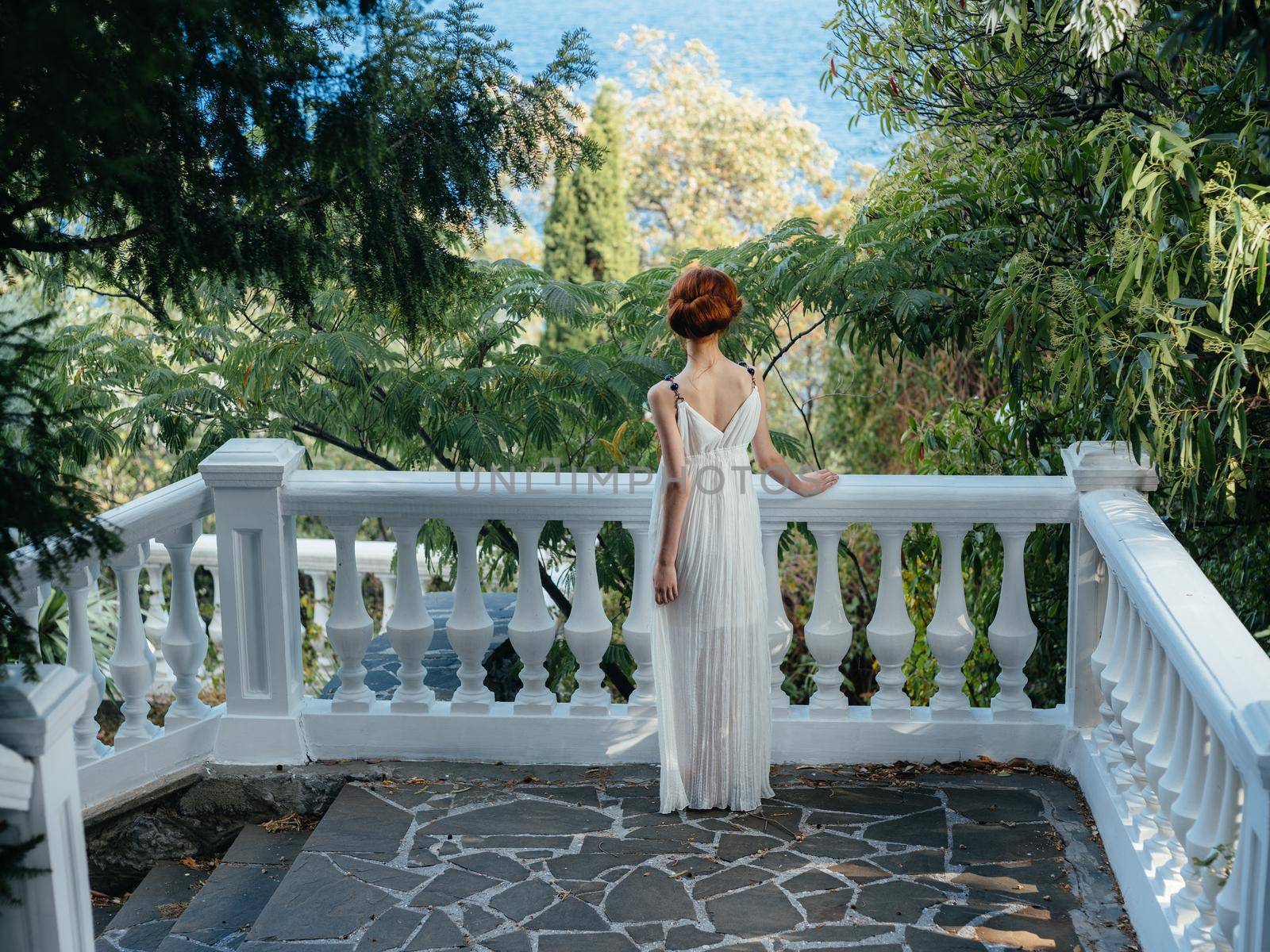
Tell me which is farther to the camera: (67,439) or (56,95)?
(67,439)

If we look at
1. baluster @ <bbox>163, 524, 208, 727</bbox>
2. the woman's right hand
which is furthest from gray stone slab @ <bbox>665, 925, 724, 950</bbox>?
baluster @ <bbox>163, 524, 208, 727</bbox>

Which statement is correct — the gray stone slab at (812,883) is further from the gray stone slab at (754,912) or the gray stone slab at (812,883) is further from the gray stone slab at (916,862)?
the gray stone slab at (916,862)

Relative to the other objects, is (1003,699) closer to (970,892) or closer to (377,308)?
(970,892)

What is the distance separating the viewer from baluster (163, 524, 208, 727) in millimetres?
4320

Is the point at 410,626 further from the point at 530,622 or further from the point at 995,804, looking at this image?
the point at 995,804

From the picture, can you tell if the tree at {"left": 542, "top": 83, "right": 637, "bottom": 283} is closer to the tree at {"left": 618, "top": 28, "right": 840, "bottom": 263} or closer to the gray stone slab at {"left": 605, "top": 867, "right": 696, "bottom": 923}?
the tree at {"left": 618, "top": 28, "right": 840, "bottom": 263}

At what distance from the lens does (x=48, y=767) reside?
217 cm

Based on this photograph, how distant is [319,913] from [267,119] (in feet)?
7.46

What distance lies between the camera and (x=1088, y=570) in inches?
163

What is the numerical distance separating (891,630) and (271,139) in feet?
9.14

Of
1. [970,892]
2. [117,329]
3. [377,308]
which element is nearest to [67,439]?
[377,308]

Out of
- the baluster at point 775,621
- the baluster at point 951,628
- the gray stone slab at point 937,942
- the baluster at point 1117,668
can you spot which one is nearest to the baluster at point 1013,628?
the baluster at point 951,628

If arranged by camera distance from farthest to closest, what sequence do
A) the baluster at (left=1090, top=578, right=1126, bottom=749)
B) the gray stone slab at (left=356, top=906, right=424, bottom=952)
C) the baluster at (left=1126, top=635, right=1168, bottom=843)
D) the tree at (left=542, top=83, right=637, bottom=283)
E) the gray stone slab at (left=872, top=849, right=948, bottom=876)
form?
the tree at (left=542, top=83, right=637, bottom=283), the baluster at (left=1090, top=578, right=1126, bottom=749), the gray stone slab at (left=872, top=849, right=948, bottom=876), the gray stone slab at (left=356, top=906, right=424, bottom=952), the baluster at (left=1126, top=635, right=1168, bottom=843)

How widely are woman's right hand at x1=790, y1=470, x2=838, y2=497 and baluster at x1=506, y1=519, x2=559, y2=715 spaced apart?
0.64m
